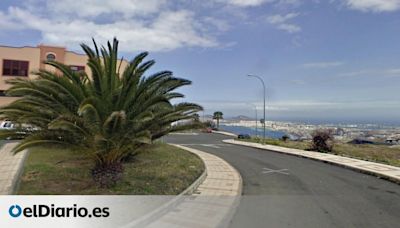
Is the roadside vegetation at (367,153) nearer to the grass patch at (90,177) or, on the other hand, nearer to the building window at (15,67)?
the grass patch at (90,177)

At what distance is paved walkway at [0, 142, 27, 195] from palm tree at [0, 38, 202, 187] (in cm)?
126

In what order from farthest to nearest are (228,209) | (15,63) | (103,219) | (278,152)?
1. (15,63)
2. (278,152)
3. (228,209)
4. (103,219)

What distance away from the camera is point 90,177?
10562mm

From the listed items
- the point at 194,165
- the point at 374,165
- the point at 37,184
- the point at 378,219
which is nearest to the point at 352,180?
the point at 374,165

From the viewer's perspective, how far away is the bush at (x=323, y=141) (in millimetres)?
24109

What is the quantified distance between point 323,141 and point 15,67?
3950cm

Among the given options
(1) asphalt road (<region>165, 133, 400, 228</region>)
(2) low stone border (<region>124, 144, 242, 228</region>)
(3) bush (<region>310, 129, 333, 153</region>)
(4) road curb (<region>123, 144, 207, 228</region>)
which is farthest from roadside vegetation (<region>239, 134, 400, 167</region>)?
(4) road curb (<region>123, 144, 207, 228</region>)

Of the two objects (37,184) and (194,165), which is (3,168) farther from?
(194,165)

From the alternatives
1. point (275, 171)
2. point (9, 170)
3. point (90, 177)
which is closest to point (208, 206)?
point (90, 177)

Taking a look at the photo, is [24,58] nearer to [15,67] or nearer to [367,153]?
[15,67]

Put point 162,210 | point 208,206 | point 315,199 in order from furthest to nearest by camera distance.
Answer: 1. point 315,199
2. point 208,206
3. point 162,210

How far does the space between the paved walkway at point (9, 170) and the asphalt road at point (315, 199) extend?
6.32 m

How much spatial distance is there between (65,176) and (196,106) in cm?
480

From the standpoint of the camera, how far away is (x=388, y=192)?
424 inches
